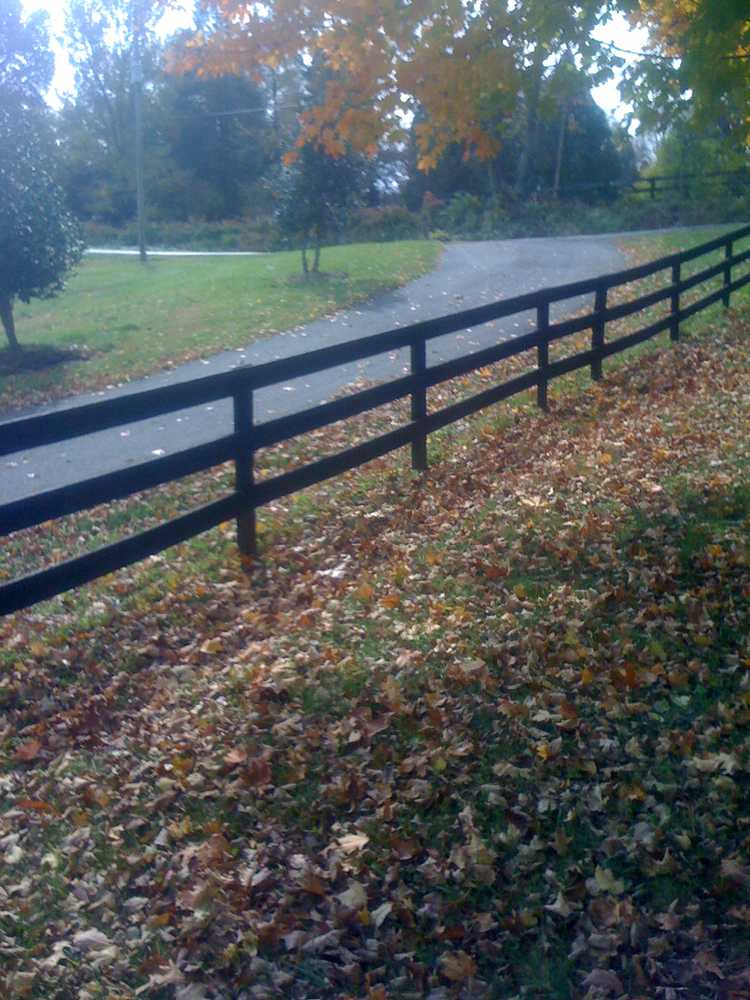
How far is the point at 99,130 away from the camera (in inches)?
3452

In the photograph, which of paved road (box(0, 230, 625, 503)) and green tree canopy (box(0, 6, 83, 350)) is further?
green tree canopy (box(0, 6, 83, 350))

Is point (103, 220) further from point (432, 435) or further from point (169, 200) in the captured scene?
point (432, 435)

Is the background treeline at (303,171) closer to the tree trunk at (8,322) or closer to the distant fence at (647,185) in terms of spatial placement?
the distant fence at (647,185)

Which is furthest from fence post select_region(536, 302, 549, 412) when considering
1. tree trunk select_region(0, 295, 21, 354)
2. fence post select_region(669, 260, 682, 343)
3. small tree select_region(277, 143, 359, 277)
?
small tree select_region(277, 143, 359, 277)

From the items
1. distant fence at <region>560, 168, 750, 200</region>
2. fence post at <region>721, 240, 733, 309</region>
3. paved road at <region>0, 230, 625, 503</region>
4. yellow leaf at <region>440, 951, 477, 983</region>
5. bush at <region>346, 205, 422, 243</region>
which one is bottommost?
yellow leaf at <region>440, 951, 477, 983</region>

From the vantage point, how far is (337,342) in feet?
65.4

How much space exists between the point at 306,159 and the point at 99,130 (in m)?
62.9

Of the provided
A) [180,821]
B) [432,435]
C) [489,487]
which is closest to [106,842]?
[180,821]

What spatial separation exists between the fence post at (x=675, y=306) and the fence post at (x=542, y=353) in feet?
14.3

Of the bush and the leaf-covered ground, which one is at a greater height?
the bush

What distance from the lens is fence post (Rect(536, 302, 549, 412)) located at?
11820mm

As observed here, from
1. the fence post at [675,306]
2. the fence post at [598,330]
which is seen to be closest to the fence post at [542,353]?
the fence post at [598,330]

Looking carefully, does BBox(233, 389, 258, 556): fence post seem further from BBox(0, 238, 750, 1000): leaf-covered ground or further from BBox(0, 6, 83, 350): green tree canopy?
BBox(0, 6, 83, 350): green tree canopy

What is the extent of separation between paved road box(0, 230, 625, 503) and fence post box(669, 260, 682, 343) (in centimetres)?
332
